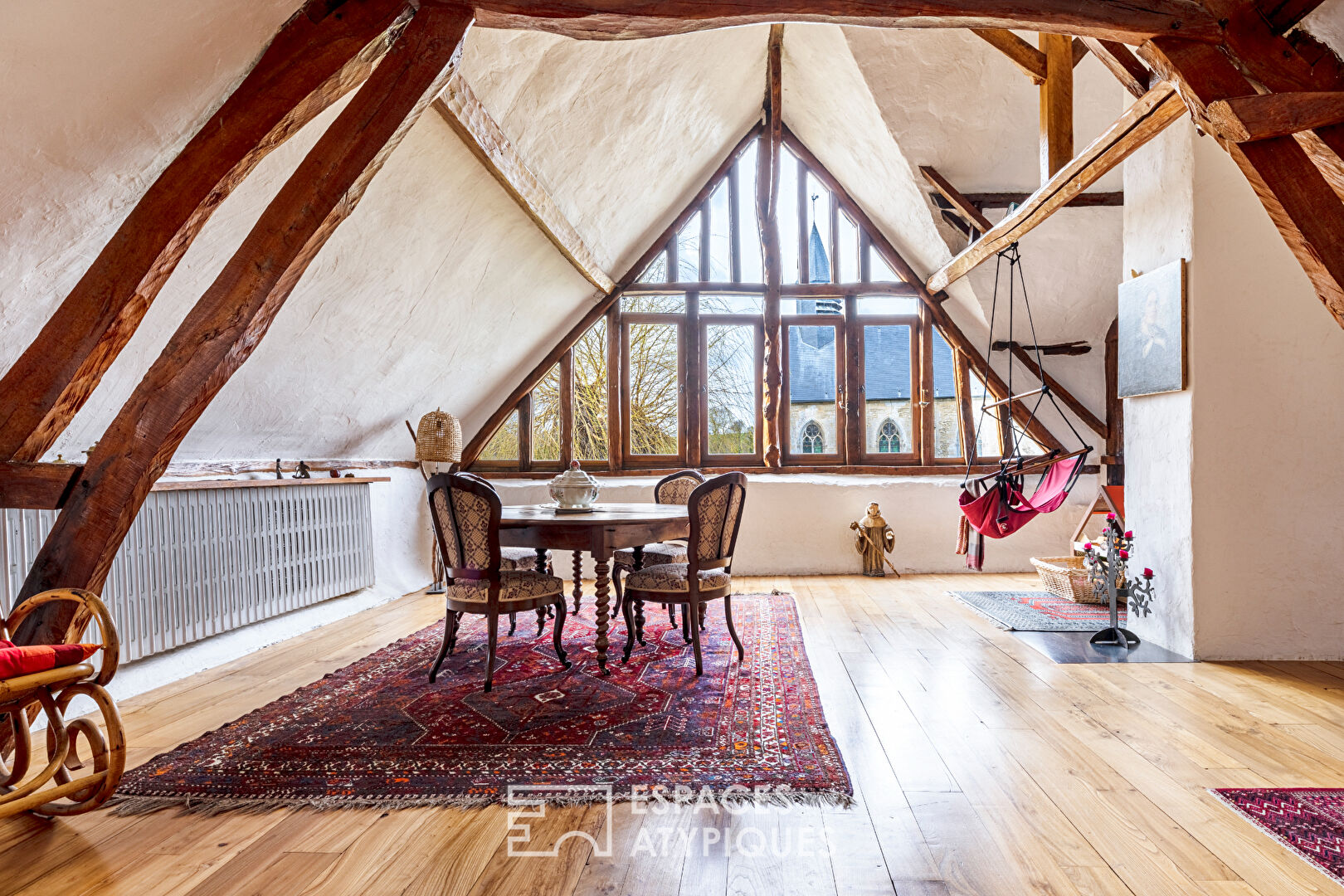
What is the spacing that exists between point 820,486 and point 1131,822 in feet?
15.1

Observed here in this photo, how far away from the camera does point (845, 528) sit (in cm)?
653

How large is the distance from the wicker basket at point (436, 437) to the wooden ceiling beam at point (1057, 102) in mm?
4138

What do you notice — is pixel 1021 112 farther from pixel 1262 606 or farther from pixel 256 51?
pixel 256 51

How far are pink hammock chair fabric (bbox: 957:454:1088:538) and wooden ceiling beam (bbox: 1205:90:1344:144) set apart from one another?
2.53 meters

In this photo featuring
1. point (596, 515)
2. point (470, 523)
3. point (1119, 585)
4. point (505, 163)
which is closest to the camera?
point (470, 523)

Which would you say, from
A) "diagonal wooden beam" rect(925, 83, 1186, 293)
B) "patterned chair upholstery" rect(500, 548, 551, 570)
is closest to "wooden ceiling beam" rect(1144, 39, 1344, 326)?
"diagonal wooden beam" rect(925, 83, 1186, 293)

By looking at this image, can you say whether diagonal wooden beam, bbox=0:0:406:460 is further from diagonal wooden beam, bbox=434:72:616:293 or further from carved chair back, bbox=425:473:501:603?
carved chair back, bbox=425:473:501:603

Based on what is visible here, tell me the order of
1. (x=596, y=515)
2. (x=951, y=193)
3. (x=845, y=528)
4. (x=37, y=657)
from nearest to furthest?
(x=37, y=657) < (x=596, y=515) < (x=951, y=193) < (x=845, y=528)

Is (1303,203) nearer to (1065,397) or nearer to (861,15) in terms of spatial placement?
(861,15)

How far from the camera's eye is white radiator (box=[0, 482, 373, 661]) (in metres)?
3.20

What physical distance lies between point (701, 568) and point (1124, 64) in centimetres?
293

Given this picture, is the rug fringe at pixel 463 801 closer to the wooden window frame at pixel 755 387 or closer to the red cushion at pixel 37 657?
the red cushion at pixel 37 657

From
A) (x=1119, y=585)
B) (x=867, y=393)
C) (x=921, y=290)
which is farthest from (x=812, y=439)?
(x=1119, y=585)

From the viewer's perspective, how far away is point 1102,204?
17.1 feet
